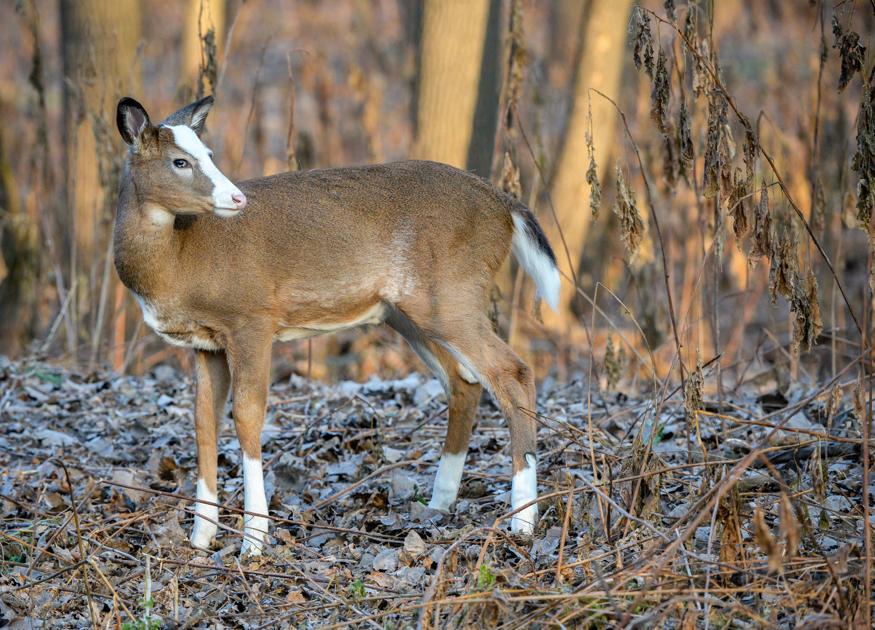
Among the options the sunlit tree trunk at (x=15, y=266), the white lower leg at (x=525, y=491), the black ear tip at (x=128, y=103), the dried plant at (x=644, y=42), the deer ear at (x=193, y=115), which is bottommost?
the sunlit tree trunk at (x=15, y=266)

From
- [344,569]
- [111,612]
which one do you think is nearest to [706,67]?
[344,569]

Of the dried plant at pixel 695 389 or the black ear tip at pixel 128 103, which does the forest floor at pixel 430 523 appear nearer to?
the dried plant at pixel 695 389

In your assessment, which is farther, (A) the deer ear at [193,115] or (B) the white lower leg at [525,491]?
(A) the deer ear at [193,115]

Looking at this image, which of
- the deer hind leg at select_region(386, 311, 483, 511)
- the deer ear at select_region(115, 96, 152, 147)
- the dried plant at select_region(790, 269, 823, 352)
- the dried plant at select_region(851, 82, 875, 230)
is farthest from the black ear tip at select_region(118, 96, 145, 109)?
the dried plant at select_region(851, 82, 875, 230)

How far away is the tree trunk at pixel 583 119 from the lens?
32.2 ft

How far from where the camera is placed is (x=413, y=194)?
18.4 ft

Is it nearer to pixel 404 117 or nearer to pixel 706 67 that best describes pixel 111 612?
pixel 706 67

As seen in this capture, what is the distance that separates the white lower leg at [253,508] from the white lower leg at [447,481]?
0.89m

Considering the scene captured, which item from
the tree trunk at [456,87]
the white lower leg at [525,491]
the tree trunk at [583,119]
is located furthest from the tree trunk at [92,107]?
the white lower leg at [525,491]

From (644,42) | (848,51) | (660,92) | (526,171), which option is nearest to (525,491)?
(660,92)

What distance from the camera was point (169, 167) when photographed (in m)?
5.20

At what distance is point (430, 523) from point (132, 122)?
235 cm

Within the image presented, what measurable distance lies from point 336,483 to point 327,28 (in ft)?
64.5

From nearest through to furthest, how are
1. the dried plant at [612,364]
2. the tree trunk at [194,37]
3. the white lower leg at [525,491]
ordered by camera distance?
the white lower leg at [525,491] < the dried plant at [612,364] < the tree trunk at [194,37]
